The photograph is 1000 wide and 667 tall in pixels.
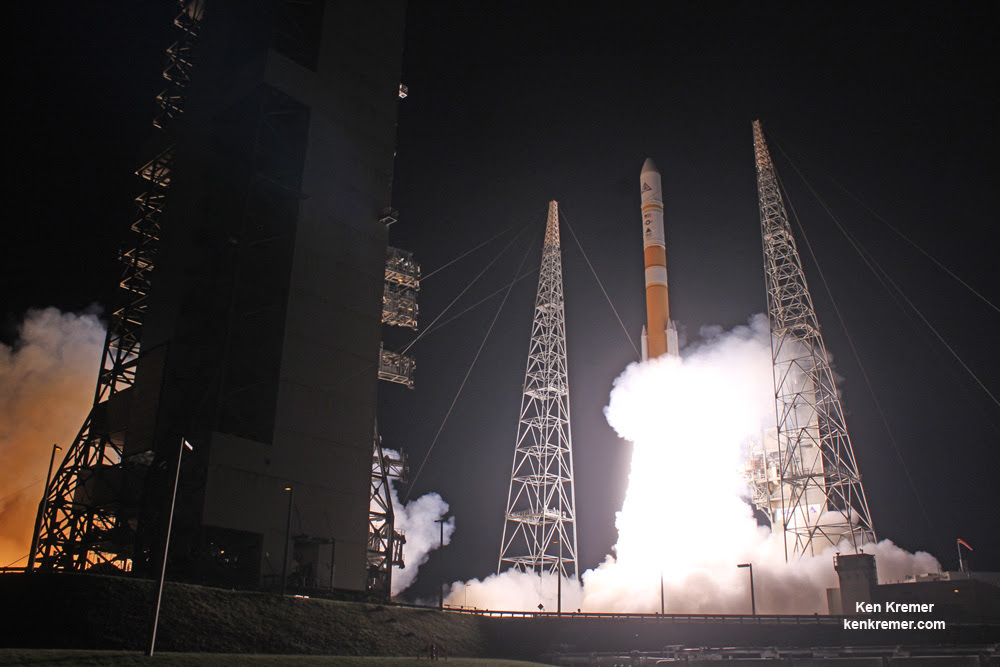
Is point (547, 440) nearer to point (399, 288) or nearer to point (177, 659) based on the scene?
point (399, 288)

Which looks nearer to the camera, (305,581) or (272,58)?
(305,581)

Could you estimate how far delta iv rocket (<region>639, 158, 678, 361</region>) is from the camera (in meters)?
66.6

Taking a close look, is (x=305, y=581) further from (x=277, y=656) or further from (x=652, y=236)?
(x=652, y=236)

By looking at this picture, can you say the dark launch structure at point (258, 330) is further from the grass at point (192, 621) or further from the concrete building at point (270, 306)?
the grass at point (192, 621)

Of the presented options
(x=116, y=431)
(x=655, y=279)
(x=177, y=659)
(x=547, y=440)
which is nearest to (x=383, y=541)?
(x=547, y=440)

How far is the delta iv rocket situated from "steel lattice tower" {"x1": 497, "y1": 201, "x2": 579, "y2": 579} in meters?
7.51

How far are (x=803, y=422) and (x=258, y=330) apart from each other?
41907 millimetres

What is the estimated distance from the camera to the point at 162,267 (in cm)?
4862

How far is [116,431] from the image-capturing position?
46.7 metres

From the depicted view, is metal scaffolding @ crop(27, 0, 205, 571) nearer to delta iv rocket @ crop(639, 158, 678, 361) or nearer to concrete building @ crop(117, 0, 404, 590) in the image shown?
concrete building @ crop(117, 0, 404, 590)

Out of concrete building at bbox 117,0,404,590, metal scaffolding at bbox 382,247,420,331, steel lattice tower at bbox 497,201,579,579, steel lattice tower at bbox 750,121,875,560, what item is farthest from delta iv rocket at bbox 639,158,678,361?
concrete building at bbox 117,0,404,590

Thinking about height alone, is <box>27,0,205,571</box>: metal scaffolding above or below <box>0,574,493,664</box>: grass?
above

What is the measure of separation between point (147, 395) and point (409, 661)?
21970mm

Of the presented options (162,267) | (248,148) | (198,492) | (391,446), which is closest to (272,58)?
(248,148)
